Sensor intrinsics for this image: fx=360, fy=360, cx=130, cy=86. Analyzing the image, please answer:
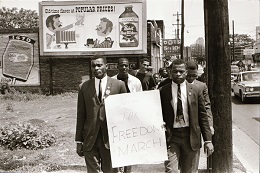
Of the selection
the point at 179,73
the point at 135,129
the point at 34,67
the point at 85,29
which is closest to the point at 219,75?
the point at 179,73

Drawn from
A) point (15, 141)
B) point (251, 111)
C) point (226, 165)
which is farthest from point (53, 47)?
point (226, 165)

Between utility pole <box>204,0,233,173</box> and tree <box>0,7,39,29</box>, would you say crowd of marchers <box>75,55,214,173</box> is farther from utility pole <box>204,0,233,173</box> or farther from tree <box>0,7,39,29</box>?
tree <box>0,7,39,29</box>

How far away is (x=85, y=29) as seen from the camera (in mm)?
21953

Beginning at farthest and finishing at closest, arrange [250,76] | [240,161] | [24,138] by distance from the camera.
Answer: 1. [250,76]
2. [24,138]
3. [240,161]

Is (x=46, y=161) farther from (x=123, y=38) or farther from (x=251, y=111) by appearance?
(x=123, y=38)

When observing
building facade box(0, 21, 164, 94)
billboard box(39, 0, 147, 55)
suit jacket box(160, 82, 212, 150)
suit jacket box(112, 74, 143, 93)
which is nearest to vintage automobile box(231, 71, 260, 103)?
billboard box(39, 0, 147, 55)

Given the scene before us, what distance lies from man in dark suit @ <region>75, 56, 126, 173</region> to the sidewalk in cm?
196

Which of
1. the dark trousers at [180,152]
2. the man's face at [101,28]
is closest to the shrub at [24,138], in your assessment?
the dark trousers at [180,152]

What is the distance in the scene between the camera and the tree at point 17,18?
55294 millimetres

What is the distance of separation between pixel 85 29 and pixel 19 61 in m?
4.70

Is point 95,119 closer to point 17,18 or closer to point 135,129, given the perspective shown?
point 135,129

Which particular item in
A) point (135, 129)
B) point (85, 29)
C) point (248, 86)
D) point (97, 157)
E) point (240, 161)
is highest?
point (85, 29)

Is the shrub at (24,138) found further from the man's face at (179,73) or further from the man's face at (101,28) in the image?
the man's face at (101,28)

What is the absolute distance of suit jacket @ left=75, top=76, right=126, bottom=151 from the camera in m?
4.21
